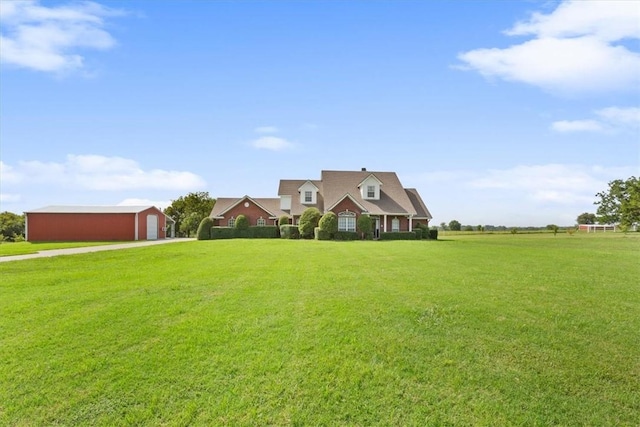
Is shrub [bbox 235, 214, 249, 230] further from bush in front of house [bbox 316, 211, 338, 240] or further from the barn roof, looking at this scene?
the barn roof

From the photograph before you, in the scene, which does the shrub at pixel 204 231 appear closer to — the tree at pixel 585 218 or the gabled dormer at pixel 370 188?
the gabled dormer at pixel 370 188

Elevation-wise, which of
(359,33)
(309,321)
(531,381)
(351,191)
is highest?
(359,33)

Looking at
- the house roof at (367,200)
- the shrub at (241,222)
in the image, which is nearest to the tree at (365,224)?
the house roof at (367,200)

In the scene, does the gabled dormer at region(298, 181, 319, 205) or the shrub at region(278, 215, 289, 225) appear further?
the gabled dormer at region(298, 181, 319, 205)

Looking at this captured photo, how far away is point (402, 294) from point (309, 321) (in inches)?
113

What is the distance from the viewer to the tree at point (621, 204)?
3356 centimetres

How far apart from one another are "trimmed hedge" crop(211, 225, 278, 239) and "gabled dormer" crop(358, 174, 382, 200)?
32.1 feet

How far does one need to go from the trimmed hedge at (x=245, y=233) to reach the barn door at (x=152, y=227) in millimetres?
7541

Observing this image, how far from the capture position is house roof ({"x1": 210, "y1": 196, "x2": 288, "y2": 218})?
40281 mm

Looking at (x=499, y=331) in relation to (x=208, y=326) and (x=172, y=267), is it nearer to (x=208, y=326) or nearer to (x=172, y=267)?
(x=208, y=326)

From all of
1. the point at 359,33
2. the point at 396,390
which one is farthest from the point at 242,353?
the point at 359,33

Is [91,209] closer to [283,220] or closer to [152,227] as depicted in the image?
[152,227]

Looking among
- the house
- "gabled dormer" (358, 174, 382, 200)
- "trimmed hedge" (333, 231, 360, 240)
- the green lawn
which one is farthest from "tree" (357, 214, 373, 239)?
the green lawn

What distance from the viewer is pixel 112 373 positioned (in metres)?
5.55
